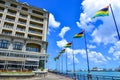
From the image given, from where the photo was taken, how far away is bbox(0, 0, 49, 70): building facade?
40.5 m

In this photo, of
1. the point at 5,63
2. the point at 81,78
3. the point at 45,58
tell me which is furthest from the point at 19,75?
the point at 45,58

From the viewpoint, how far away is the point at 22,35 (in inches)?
1833

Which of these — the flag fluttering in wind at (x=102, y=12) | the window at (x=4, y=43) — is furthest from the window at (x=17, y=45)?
the flag fluttering in wind at (x=102, y=12)

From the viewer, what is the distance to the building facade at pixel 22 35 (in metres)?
40.5

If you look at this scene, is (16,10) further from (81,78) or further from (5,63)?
(81,78)

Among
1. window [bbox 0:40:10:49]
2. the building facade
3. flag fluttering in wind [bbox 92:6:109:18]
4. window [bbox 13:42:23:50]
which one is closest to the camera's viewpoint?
flag fluttering in wind [bbox 92:6:109:18]

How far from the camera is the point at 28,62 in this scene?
4228 cm

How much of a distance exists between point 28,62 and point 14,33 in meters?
10.1

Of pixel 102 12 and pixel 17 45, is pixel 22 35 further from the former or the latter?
pixel 102 12

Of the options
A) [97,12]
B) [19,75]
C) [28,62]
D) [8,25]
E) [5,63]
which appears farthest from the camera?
[8,25]

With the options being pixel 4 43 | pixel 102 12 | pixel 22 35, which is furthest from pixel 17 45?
pixel 102 12

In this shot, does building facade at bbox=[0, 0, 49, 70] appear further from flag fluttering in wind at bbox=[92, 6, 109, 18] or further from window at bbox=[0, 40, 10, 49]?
flag fluttering in wind at bbox=[92, 6, 109, 18]

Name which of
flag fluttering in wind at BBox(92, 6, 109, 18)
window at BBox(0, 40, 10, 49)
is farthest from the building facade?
flag fluttering in wind at BBox(92, 6, 109, 18)

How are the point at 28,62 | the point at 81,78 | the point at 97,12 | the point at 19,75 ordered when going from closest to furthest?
the point at 97,12
the point at 81,78
the point at 19,75
the point at 28,62
